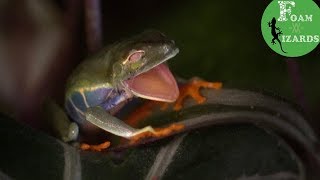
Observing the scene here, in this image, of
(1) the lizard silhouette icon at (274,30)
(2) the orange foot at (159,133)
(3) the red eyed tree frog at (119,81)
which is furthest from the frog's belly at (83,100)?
(1) the lizard silhouette icon at (274,30)

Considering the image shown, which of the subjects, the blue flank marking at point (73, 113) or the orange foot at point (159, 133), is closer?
the orange foot at point (159, 133)

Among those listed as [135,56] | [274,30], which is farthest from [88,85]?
[274,30]

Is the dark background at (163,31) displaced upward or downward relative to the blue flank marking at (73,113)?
upward

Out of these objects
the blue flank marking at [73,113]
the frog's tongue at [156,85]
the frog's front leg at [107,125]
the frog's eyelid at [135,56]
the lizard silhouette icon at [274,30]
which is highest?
the lizard silhouette icon at [274,30]

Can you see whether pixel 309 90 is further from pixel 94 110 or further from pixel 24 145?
pixel 24 145

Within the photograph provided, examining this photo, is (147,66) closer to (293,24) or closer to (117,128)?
(117,128)

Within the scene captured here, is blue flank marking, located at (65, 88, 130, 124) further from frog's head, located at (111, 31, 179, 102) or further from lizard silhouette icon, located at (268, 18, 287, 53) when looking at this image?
lizard silhouette icon, located at (268, 18, 287, 53)

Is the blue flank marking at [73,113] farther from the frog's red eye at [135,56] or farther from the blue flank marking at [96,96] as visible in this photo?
the frog's red eye at [135,56]
